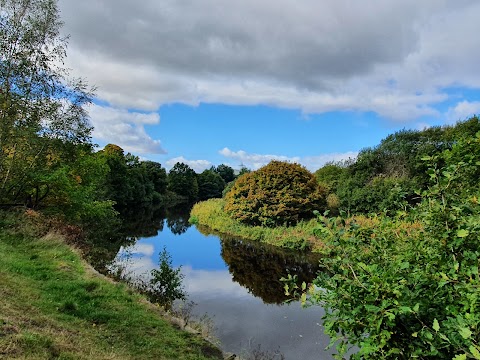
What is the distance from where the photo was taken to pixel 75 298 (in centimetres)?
845

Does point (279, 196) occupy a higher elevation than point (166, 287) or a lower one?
higher

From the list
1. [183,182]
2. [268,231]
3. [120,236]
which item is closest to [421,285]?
[268,231]

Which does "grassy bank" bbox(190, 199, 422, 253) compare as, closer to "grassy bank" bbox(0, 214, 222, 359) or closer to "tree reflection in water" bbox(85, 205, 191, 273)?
"tree reflection in water" bbox(85, 205, 191, 273)

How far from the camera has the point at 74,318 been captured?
23.6 ft

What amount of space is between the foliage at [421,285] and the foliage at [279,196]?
22839 mm

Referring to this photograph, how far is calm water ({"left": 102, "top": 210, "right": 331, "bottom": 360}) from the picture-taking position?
1002cm

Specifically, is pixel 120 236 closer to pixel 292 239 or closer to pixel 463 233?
pixel 292 239

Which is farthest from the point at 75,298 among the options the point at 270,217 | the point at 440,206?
the point at 270,217

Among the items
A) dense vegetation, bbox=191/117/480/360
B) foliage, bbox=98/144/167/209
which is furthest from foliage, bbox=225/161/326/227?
dense vegetation, bbox=191/117/480/360

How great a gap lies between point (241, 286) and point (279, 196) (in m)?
11.6

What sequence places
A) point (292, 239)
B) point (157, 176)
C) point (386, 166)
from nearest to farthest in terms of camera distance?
point (292, 239)
point (386, 166)
point (157, 176)

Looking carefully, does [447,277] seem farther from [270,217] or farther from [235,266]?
[270,217]

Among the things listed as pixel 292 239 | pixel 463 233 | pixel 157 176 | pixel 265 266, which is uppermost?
pixel 157 176

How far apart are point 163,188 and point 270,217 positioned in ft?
150
